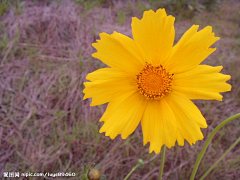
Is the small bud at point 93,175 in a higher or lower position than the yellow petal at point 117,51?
lower

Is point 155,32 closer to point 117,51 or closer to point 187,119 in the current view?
point 117,51

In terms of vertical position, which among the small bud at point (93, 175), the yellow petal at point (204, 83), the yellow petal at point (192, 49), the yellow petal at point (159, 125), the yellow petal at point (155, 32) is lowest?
the small bud at point (93, 175)

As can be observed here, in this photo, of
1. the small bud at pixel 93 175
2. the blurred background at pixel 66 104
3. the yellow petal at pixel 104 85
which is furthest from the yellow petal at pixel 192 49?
the blurred background at pixel 66 104

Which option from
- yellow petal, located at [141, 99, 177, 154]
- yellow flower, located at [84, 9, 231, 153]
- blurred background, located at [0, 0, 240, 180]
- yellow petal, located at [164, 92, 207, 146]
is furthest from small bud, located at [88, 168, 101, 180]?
blurred background, located at [0, 0, 240, 180]

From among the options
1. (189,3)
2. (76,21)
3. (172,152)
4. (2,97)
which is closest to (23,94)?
(2,97)

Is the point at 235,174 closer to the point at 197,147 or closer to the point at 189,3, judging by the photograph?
the point at 197,147

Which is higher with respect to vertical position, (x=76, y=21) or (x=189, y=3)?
(x=189, y=3)

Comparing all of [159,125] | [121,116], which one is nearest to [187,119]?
[159,125]

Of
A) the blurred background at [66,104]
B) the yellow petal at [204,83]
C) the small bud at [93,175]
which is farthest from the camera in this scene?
the blurred background at [66,104]

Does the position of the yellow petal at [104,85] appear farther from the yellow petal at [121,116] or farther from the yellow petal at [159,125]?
the yellow petal at [159,125]
